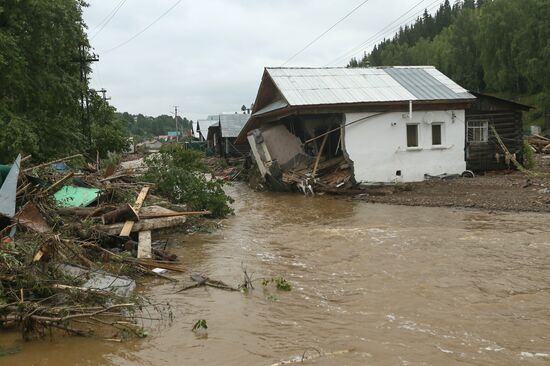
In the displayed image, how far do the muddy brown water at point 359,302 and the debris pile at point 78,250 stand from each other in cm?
30

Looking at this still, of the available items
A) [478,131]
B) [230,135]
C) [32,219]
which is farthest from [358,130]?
[230,135]

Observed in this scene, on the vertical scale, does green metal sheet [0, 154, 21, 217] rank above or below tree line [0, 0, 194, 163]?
below

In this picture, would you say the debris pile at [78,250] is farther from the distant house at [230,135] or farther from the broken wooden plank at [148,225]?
the distant house at [230,135]

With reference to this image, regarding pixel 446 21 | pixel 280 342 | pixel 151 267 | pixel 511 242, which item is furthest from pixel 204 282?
pixel 446 21

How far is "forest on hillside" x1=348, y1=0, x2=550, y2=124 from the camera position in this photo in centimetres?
4806

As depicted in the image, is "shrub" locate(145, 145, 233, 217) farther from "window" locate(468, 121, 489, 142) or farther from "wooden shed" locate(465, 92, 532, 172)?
"window" locate(468, 121, 489, 142)

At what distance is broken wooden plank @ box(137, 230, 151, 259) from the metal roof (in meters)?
9.51

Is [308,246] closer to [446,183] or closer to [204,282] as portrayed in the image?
[204,282]

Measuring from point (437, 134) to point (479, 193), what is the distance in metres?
4.67

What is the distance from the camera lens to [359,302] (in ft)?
20.6

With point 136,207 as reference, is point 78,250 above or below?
below

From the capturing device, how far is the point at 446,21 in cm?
10275

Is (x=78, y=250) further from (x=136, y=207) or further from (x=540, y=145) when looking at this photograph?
(x=540, y=145)

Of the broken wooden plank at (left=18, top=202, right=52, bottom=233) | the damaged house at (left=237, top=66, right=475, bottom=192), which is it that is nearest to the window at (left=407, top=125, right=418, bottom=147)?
the damaged house at (left=237, top=66, right=475, bottom=192)
